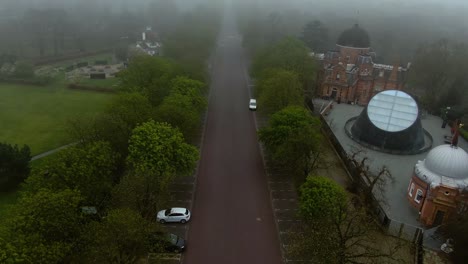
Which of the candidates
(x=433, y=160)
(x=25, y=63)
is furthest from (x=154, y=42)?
(x=433, y=160)

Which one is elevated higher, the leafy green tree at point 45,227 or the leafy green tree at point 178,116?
the leafy green tree at point 178,116

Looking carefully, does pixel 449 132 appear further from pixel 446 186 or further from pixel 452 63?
pixel 446 186

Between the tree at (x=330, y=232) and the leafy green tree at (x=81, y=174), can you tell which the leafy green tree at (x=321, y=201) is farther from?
the leafy green tree at (x=81, y=174)

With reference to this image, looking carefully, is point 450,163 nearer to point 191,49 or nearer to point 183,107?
point 183,107

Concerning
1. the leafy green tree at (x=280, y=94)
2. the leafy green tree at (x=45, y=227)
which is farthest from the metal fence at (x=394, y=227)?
the leafy green tree at (x=45, y=227)

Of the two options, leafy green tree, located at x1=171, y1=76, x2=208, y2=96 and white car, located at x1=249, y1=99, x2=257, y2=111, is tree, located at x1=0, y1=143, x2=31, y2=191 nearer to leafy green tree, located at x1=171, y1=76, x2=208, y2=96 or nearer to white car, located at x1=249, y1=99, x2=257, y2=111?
leafy green tree, located at x1=171, y1=76, x2=208, y2=96

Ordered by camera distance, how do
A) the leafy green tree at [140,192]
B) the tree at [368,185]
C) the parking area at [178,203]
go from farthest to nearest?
the tree at [368,185], the parking area at [178,203], the leafy green tree at [140,192]

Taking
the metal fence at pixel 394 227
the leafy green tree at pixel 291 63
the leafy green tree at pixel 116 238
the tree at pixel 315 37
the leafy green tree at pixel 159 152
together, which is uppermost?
the tree at pixel 315 37
